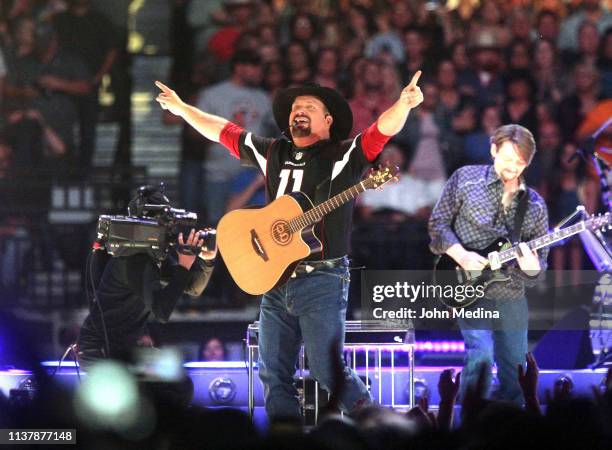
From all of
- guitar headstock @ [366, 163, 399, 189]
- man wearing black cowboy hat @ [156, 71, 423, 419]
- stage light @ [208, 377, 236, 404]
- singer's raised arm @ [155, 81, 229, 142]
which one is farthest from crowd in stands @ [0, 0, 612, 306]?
guitar headstock @ [366, 163, 399, 189]

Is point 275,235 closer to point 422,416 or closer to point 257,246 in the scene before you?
point 257,246

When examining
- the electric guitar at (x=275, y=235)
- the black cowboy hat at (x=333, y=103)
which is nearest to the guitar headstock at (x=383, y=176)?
the electric guitar at (x=275, y=235)

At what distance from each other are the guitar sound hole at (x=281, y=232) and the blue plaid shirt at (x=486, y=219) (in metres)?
1.24

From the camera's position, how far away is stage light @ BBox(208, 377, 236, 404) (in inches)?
316

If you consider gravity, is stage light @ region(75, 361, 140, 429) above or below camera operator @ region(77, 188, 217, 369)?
below

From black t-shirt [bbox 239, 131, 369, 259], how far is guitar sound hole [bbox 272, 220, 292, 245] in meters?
0.16

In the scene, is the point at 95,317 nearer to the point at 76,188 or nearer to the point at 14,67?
the point at 76,188

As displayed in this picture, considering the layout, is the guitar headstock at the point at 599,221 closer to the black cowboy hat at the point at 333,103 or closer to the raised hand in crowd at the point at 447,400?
the black cowboy hat at the point at 333,103

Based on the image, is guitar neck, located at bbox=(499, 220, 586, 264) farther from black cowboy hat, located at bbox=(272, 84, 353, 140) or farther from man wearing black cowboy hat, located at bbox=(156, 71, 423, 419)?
black cowboy hat, located at bbox=(272, 84, 353, 140)

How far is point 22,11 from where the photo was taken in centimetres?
1191

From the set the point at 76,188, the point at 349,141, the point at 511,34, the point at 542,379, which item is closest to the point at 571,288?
the point at 542,379

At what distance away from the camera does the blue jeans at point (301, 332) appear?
264 inches

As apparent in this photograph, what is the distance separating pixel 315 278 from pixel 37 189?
5.24 meters

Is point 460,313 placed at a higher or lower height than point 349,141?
lower
